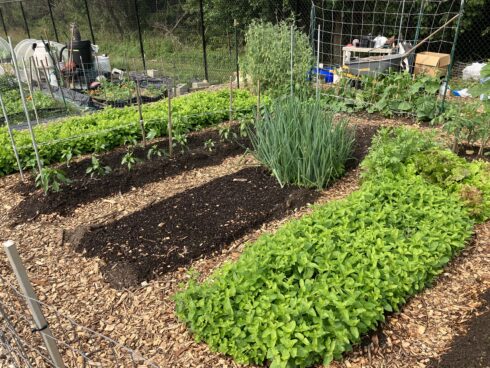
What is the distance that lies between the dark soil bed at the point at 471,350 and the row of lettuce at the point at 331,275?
38cm

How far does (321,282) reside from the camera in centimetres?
252

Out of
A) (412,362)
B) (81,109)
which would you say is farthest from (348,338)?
(81,109)

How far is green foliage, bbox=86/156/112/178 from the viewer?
4541 millimetres

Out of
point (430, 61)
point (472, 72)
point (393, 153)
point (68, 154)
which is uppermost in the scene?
point (393, 153)

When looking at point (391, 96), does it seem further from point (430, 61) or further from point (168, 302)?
point (168, 302)

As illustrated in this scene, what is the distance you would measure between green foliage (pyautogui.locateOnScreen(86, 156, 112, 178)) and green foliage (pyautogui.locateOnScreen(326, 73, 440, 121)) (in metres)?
3.81

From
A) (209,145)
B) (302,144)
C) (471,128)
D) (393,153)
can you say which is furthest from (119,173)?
(471,128)

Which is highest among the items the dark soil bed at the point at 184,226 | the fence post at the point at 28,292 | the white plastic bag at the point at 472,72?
the fence post at the point at 28,292

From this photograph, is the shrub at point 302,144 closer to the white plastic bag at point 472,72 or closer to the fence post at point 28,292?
the fence post at point 28,292

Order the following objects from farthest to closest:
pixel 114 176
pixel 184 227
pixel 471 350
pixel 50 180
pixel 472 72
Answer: pixel 472 72, pixel 114 176, pixel 50 180, pixel 184 227, pixel 471 350

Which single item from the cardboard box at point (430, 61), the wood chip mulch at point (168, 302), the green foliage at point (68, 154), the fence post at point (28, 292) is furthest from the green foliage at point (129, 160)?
the cardboard box at point (430, 61)

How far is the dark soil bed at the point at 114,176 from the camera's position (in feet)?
13.6

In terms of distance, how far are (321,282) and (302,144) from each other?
6.14 feet

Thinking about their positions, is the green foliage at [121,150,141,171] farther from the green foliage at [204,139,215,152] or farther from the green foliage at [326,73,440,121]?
the green foliage at [326,73,440,121]
